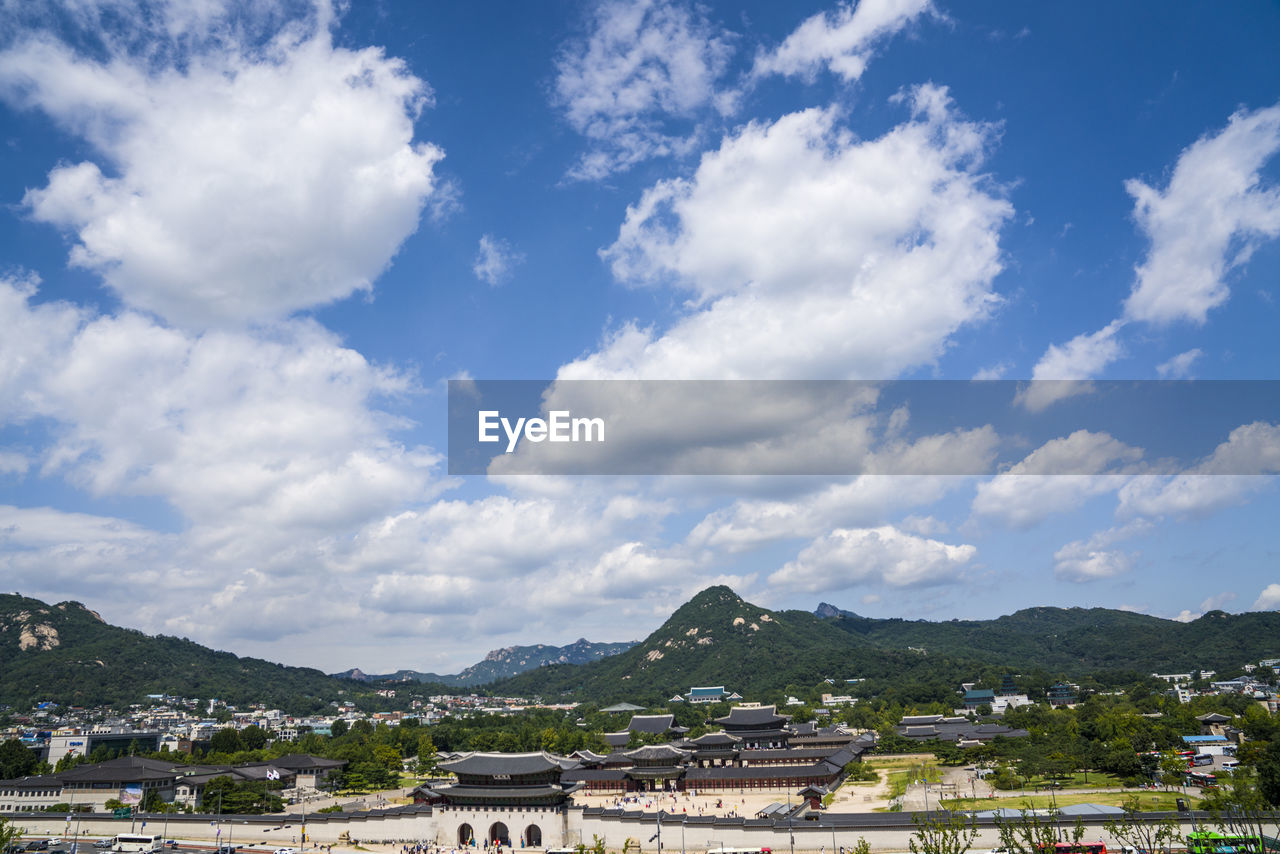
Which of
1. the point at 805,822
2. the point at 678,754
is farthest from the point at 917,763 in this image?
the point at 805,822

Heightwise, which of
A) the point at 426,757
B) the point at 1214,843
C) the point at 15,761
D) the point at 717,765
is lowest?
the point at 717,765

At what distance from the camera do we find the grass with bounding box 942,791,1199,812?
45812mm

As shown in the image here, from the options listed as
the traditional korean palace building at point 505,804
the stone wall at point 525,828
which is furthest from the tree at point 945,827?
the traditional korean palace building at point 505,804

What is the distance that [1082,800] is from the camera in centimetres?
4984

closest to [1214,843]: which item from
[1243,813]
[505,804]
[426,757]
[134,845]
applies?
[1243,813]

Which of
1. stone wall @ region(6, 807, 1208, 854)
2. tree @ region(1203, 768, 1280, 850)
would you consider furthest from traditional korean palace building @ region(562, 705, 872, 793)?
tree @ region(1203, 768, 1280, 850)

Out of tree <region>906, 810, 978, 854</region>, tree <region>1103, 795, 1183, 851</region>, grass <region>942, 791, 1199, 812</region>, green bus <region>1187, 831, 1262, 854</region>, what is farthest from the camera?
grass <region>942, 791, 1199, 812</region>

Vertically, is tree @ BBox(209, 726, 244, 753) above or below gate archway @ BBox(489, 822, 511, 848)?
above

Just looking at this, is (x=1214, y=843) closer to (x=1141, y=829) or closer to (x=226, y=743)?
(x=1141, y=829)

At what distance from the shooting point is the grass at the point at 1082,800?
45.8 meters

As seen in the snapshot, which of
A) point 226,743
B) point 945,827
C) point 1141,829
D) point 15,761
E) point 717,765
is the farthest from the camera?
point 226,743

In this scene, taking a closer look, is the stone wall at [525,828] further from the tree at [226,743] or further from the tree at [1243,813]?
the tree at [226,743]

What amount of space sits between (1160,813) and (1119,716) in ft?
143

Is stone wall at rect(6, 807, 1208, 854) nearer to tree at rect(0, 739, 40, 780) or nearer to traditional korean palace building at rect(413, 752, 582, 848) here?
traditional korean palace building at rect(413, 752, 582, 848)
